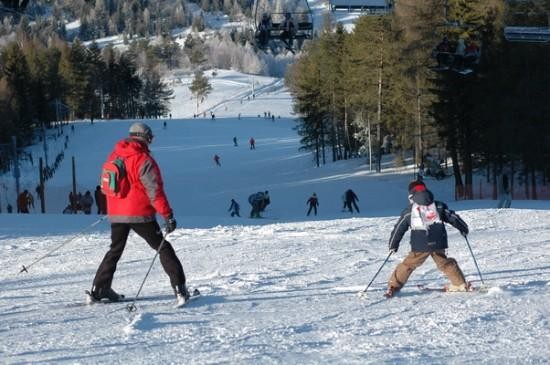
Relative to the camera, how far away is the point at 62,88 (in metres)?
81.4

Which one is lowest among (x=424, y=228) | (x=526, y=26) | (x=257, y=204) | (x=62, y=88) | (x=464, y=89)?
(x=257, y=204)

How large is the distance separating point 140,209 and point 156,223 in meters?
0.23

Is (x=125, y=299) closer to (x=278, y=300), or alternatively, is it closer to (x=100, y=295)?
(x=100, y=295)

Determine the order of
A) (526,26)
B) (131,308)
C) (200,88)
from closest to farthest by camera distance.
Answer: (131,308)
(526,26)
(200,88)

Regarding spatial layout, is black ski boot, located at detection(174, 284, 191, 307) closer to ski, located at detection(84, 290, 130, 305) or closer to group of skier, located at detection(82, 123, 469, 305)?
group of skier, located at detection(82, 123, 469, 305)

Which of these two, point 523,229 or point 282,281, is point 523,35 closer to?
point 523,229

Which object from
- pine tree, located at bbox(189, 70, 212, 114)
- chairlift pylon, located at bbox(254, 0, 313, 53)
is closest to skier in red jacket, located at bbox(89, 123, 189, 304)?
chairlift pylon, located at bbox(254, 0, 313, 53)

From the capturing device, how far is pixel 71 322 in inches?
260

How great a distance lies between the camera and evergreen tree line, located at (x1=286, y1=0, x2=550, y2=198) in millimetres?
32688

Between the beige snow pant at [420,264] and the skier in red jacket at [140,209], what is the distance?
2.00m

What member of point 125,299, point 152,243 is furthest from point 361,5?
point 152,243

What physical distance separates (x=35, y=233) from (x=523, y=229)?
1002 cm

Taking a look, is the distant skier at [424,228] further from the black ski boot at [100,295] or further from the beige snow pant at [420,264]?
the black ski boot at [100,295]

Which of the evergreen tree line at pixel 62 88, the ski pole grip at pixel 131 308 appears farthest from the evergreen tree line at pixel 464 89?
the evergreen tree line at pixel 62 88
